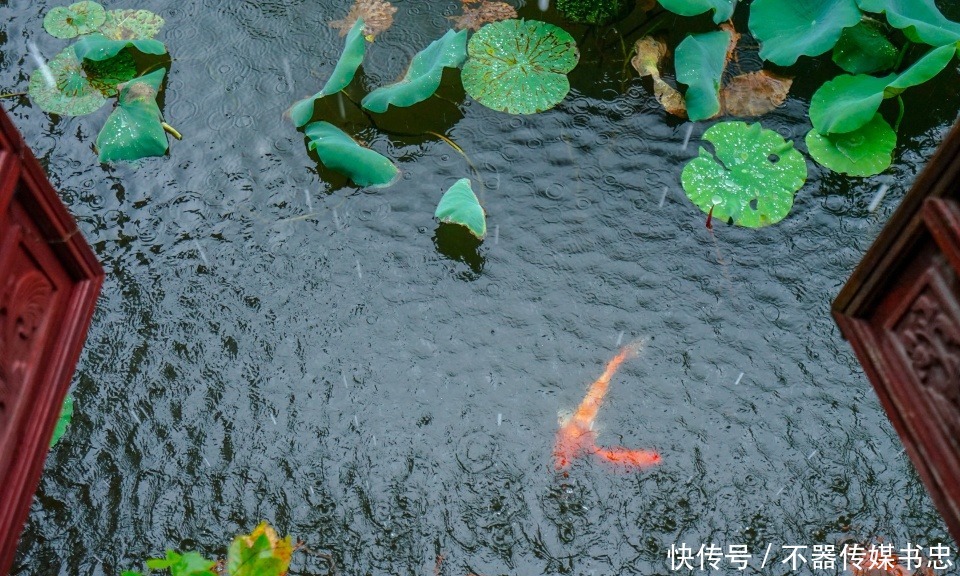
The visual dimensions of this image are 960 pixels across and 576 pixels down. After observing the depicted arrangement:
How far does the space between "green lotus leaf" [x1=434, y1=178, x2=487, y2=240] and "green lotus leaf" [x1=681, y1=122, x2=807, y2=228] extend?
39.7 inches

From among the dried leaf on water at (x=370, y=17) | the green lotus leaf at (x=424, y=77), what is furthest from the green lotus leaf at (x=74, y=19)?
the green lotus leaf at (x=424, y=77)

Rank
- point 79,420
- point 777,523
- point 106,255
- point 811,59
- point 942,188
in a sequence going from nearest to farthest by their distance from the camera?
point 942,188, point 777,523, point 79,420, point 106,255, point 811,59

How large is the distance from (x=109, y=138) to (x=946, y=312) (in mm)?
3491

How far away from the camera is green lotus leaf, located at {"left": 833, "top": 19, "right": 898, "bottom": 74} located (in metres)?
3.95

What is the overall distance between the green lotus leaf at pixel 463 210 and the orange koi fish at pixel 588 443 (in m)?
0.82

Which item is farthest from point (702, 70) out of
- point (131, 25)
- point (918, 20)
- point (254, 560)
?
point (131, 25)

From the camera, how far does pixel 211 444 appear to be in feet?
10.1

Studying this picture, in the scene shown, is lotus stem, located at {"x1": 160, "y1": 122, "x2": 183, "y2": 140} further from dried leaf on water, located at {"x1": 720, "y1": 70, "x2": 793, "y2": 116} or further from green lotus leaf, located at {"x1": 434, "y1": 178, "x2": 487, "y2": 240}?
dried leaf on water, located at {"x1": 720, "y1": 70, "x2": 793, "y2": 116}

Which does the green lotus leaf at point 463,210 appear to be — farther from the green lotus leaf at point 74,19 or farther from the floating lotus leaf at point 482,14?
the green lotus leaf at point 74,19

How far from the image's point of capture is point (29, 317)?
1.56 m

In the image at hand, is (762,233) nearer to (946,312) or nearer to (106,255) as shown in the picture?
(946,312)

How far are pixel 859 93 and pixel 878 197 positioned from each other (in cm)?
51

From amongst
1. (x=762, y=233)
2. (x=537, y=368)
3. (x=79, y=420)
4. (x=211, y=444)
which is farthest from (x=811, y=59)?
(x=79, y=420)

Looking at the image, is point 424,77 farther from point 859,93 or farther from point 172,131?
point 859,93
